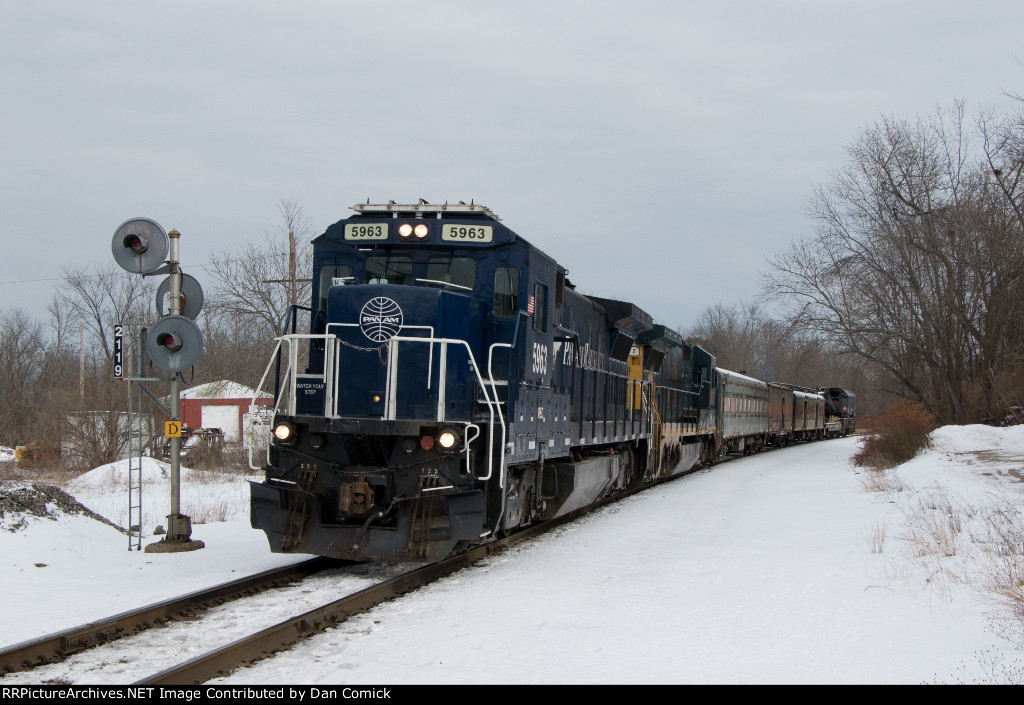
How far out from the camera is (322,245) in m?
9.50

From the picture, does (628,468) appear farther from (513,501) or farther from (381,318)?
(381,318)

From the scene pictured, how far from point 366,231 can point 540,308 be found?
220cm

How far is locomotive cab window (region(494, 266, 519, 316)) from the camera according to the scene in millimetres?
9281

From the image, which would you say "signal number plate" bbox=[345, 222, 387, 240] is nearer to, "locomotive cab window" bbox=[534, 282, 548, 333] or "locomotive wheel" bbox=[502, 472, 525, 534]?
"locomotive cab window" bbox=[534, 282, 548, 333]

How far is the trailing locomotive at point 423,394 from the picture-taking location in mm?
8016

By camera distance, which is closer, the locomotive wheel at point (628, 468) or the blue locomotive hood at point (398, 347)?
the blue locomotive hood at point (398, 347)

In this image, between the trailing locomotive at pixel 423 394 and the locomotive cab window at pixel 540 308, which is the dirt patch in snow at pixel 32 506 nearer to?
the trailing locomotive at pixel 423 394

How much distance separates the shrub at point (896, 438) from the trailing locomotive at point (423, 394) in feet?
44.3

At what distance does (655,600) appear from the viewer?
293 inches

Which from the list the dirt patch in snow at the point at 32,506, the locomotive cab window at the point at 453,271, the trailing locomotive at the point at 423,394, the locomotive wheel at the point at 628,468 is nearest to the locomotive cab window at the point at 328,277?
the trailing locomotive at the point at 423,394

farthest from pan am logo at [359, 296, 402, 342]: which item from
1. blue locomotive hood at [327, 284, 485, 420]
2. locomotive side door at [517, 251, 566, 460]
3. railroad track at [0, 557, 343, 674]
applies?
railroad track at [0, 557, 343, 674]

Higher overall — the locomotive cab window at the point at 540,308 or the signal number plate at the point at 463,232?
the signal number plate at the point at 463,232

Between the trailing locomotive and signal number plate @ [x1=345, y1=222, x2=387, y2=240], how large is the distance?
1 centimetres

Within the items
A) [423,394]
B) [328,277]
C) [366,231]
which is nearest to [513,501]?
[423,394]
